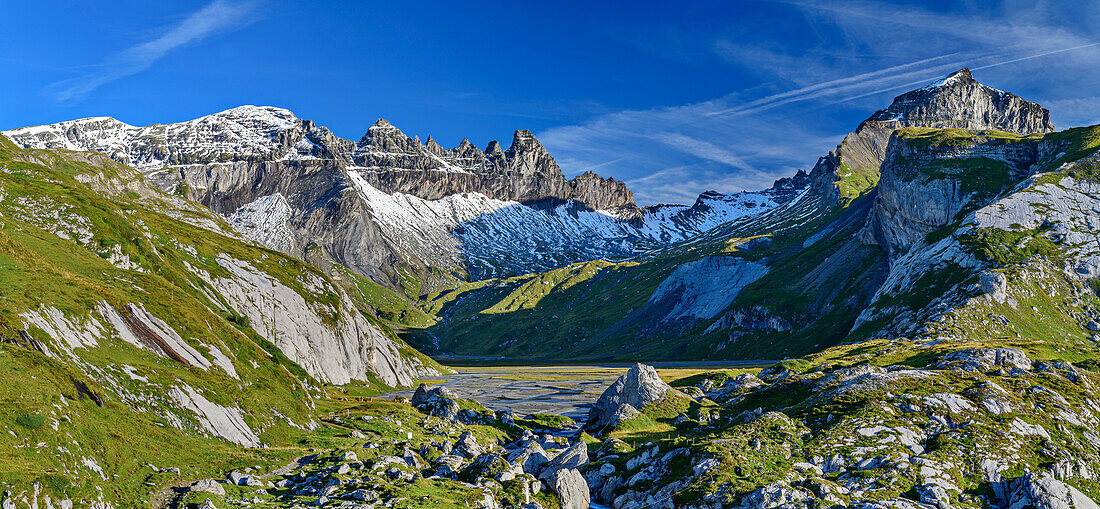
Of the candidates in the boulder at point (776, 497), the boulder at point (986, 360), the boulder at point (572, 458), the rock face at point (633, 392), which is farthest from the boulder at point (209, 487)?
the boulder at point (986, 360)

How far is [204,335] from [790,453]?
64.3 meters

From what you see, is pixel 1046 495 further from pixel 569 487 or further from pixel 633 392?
pixel 633 392

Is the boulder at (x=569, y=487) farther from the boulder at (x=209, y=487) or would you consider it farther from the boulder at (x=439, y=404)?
the boulder at (x=439, y=404)

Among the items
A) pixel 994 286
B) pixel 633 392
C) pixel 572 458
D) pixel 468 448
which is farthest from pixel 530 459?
pixel 994 286

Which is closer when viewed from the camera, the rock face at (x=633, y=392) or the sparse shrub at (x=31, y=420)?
the sparse shrub at (x=31, y=420)

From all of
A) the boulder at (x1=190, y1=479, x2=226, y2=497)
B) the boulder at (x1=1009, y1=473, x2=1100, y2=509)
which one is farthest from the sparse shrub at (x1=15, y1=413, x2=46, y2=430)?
the boulder at (x1=1009, y1=473, x2=1100, y2=509)

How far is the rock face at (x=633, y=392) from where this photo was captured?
8362cm

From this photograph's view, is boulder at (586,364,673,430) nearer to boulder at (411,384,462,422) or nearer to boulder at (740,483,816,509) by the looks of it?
boulder at (411,384,462,422)

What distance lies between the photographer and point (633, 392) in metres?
85.1

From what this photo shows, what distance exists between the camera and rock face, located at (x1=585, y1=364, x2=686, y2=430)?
8362cm

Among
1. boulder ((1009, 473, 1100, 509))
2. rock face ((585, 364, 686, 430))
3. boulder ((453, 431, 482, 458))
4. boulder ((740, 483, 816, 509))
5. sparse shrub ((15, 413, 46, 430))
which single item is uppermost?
sparse shrub ((15, 413, 46, 430))

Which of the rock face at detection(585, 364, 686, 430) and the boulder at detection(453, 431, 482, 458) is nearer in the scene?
the boulder at detection(453, 431, 482, 458)

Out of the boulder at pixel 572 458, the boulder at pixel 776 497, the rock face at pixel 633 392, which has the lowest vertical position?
the boulder at pixel 776 497

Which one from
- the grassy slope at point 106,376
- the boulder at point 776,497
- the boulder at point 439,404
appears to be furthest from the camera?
the boulder at point 439,404
